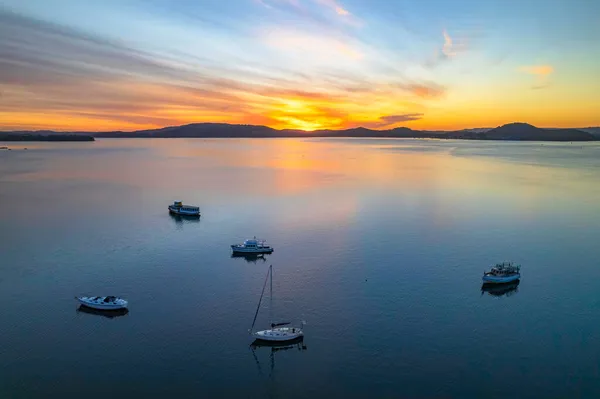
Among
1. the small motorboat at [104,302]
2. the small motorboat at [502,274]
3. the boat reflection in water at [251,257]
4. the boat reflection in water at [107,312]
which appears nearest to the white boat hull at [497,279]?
the small motorboat at [502,274]

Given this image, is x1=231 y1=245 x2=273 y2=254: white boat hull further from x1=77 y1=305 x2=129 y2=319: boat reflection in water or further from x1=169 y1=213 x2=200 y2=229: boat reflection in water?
x1=77 y1=305 x2=129 y2=319: boat reflection in water

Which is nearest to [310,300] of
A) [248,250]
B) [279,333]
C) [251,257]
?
[279,333]

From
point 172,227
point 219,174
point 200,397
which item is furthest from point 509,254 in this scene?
point 219,174

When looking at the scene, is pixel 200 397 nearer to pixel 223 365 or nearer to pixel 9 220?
pixel 223 365

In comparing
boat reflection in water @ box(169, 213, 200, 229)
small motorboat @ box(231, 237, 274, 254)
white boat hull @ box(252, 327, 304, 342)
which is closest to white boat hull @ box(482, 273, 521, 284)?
white boat hull @ box(252, 327, 304, 342)

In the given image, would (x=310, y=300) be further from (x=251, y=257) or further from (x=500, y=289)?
(x=500, y=289)

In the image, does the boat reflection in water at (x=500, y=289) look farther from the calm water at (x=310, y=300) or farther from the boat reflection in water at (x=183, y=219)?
the boat reflection in water at (x=183, y=219)

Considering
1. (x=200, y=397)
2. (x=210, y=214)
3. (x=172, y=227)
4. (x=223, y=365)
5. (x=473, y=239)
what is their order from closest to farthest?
A: 1. (x=200, y=397)
2. (x=223, y=365)
3. (x=473, y=239)
4. (x=172, y=227)
5. (x=210, y=214)
